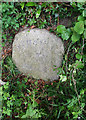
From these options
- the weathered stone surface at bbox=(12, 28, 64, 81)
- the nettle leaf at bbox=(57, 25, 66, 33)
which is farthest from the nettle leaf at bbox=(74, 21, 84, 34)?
the weathered stone surface at bbox=(12, 28, 64, 81)

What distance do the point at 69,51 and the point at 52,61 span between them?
40 centimetres

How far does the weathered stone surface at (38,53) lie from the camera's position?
325 centimetres

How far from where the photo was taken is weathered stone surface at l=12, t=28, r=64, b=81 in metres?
3.25

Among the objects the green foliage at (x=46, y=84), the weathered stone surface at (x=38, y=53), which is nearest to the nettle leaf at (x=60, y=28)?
the green foliage at (x=46, y=84)

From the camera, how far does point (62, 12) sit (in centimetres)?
320

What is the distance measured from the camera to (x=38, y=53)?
3.30 meters

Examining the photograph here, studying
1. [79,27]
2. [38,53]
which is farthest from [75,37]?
[38,53]

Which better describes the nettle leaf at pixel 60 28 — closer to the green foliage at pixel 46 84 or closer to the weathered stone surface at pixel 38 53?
the green foliage at pixel 46 84

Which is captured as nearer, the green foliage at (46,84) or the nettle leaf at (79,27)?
the nettle leaf at (79,27)

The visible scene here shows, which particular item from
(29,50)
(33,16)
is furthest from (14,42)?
(33,16)

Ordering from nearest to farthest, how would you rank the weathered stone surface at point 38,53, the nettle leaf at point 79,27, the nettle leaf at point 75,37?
the nettle leaf at point 79,27
the nettle leaf at point 75,37
the weathered stone surface at point 38,53

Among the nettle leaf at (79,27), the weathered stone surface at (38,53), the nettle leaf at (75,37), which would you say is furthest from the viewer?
the weathered stone surface at (38,53)

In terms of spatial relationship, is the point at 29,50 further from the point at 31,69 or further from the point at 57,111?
the point at 57,111

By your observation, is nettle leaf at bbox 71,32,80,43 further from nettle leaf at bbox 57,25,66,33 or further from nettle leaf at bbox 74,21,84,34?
nettle leaf at bbox 57,25,66,33
